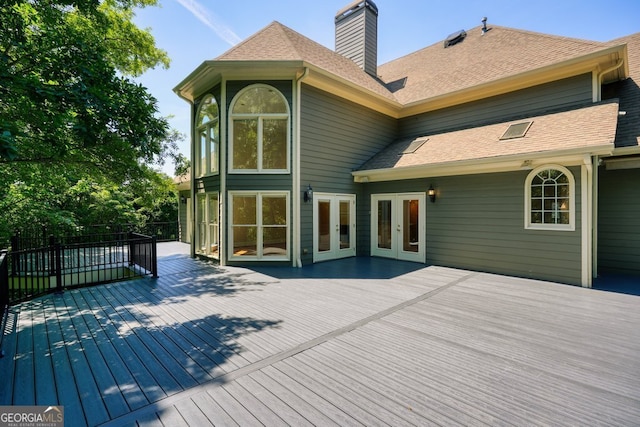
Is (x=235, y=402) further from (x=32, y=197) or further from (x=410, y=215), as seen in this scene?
(x=32, y=197)

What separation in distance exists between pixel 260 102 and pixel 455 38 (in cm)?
890

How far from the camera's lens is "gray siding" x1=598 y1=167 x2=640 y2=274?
6.71 meters

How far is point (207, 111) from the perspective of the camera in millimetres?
8680

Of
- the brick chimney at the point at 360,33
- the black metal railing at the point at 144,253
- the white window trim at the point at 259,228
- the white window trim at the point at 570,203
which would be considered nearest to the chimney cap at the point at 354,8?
the brick chimney at the point at 360,33

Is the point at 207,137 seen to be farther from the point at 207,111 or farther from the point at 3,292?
the point at 3,292

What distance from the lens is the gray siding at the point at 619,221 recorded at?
671 centimetres

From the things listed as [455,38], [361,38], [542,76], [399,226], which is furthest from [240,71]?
[455,38]

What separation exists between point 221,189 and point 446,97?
7315 millimetres

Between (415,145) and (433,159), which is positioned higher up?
(415,145)

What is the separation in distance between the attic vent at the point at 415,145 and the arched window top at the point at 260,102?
12.8ft

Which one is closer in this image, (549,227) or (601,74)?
(549,227)

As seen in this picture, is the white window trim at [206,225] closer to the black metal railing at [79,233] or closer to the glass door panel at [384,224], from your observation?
the black metal railing at [79,233]

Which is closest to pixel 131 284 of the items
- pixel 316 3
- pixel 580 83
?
pixel 316 3

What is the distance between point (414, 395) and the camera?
2.42m
